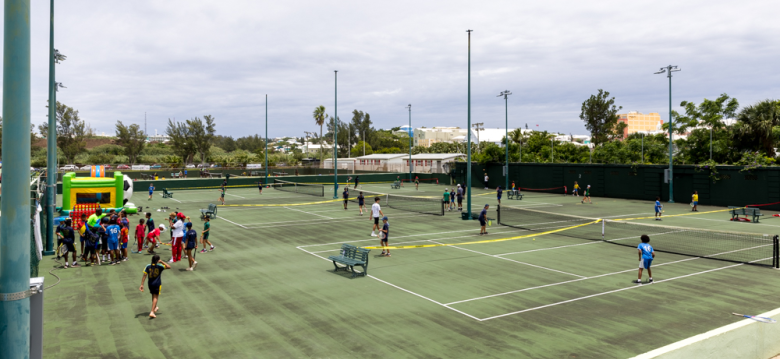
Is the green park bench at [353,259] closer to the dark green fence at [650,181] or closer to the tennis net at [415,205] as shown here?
the tennis net at [415,205]

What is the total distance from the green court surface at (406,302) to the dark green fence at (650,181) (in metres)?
23.3

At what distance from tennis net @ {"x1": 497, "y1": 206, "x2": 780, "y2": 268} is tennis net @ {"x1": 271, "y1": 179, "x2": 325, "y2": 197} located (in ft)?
85.8

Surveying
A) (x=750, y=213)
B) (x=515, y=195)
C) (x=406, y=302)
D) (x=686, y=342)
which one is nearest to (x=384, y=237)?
(x=406, y=302)

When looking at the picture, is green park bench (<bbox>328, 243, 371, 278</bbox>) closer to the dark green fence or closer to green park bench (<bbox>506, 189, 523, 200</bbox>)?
green park bench (<bbox>506, 189, 523, 200</bbox>)

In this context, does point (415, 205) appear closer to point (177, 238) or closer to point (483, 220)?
point (483, 220)

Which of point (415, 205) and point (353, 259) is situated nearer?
point (353, 259)

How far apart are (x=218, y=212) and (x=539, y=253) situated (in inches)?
905

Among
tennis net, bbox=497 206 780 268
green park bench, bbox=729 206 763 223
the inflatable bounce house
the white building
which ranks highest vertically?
the white building

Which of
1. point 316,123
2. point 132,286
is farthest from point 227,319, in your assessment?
point 316,123

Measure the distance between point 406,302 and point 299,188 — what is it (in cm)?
4553

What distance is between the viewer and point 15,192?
4.27 meters

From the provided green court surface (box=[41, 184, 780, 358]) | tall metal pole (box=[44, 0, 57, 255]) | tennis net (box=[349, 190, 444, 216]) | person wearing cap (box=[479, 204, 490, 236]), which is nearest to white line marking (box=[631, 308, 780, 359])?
green court surface (box=[41, 184, 780, 358])

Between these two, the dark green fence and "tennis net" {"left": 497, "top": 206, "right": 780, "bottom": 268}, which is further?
the dark green fence

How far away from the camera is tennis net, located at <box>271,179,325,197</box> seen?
5324cm
